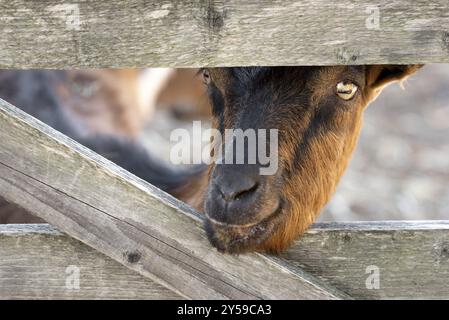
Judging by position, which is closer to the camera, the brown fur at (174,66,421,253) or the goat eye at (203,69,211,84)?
the brown fur at (174,66,421,253)

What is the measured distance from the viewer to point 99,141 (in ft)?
17.2

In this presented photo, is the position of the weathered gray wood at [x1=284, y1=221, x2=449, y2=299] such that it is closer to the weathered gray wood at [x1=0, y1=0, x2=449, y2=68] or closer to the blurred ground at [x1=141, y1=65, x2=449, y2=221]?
the weathered gray wood at [x1=0, y1=0, x2=449, y2=68]

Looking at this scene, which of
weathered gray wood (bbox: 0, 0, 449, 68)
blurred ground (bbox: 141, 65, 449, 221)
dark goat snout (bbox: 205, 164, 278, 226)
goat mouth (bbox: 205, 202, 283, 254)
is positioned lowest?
goat mouth (bbox: 205, 202, 283, 254)

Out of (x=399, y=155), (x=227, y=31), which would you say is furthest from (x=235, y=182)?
(x=399, y=155)

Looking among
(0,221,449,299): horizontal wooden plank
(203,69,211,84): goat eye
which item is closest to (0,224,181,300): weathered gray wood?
(0,221,449,299): horizontal wooden plank

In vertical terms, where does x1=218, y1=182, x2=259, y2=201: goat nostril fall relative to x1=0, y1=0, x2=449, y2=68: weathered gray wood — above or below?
below

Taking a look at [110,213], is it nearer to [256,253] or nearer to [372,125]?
[256,253]

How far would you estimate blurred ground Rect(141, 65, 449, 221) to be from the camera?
8352 millimetres

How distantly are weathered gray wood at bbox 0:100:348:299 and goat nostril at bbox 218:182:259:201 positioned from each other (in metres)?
0.14

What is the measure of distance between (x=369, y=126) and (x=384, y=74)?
720 cm

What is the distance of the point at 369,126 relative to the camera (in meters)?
10.7

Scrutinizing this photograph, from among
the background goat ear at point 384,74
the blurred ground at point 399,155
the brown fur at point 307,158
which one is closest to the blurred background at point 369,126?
the blurred ground at point 399,155

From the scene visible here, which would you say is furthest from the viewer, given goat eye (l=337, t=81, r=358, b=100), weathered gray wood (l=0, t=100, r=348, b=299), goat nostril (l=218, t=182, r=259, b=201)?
goat eye (l=337, t=81, r=358, b=100)

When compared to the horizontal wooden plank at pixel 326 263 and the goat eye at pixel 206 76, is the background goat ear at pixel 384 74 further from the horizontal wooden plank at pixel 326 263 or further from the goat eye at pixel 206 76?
the horizontal wooden plank at pixel 326 263
